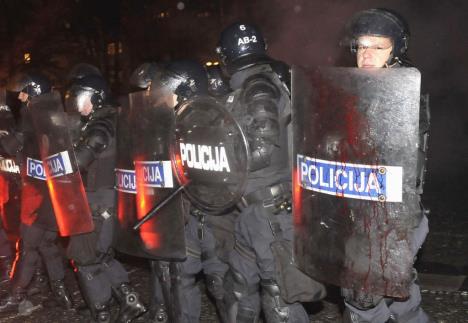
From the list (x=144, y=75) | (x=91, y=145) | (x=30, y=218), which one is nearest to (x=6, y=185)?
(x=30, y=218)

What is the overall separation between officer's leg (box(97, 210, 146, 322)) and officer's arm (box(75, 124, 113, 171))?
1.37 ft

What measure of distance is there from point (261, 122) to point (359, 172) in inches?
30.7

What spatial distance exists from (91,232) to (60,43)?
1291 centimetres

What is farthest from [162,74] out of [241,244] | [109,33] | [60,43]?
[109,33]

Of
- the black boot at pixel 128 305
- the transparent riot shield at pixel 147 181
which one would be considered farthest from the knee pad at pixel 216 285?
the black boot at pixel 128 305

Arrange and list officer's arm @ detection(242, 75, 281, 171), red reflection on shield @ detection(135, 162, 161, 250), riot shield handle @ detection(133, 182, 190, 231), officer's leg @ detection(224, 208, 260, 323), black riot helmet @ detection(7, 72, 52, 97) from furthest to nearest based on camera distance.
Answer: black riot helmet @ detection(7, 72, 52, 97) → red reflection on shield @ detection(135, 162, 161, 250) → riot shield handle @ detection(133, 182, 190, 231) → officer's leg @ detection(224, 208, 260, 323) → officer's arm @ detection(242, 75, 281, 171)

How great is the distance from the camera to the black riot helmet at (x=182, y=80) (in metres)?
3.85

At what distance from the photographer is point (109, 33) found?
66.3 feet

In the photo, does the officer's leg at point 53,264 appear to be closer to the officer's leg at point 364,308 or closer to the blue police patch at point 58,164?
the blue police patch at point 58,164

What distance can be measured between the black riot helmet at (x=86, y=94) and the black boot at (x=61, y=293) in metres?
1.43

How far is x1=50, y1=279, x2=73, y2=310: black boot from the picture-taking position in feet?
16.3

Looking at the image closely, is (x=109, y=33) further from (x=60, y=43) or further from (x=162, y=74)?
(x=162, y=74)

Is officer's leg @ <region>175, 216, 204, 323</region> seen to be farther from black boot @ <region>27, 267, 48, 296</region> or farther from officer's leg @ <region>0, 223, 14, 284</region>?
officer's leg @ <region>0, 223, 14, 284</region>

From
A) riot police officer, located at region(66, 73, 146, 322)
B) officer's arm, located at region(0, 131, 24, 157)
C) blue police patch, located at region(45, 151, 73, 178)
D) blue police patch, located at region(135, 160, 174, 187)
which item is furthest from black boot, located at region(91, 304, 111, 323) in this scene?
officer's arm, located at region(0, 131, 24, 157)
